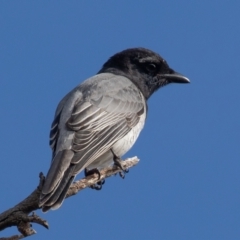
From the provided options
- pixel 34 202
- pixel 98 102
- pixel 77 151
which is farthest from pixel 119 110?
pixel 34 202

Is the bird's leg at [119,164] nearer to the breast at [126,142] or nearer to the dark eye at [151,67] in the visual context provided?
the breast at [126,142]

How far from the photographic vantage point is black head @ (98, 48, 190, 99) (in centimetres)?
1200

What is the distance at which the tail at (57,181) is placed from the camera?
693 centimetres

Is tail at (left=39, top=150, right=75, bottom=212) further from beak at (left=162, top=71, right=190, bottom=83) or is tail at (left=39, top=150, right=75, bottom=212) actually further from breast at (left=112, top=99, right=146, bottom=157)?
beak at (left=162, top=71, right=190, bottom=83)

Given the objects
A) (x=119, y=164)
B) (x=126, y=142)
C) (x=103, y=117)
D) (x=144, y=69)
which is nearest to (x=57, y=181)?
(x=119, y=164)

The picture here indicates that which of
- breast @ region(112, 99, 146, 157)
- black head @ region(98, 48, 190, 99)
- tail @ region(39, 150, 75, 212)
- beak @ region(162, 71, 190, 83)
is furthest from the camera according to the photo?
beak @ region(162, 71, 190, 83)

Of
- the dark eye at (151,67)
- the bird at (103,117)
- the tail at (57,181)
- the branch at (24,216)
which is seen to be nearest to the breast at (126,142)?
the bird at (103,117)

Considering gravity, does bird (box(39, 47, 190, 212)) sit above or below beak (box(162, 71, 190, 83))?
below

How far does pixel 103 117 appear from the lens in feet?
31.1

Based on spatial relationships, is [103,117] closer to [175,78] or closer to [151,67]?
[151,67]

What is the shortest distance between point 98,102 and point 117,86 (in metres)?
1.04

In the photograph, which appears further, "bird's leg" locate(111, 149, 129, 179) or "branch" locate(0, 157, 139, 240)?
"bird's leg" locate(111, 149, 129, 179)

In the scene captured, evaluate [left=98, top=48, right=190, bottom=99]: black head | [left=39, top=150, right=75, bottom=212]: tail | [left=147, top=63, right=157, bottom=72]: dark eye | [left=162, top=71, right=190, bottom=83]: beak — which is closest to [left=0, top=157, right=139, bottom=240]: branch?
[left=39, top=150, right=75, bottom=212]: tail

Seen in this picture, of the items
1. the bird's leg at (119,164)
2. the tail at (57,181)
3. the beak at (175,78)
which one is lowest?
the tail at (57,181)
